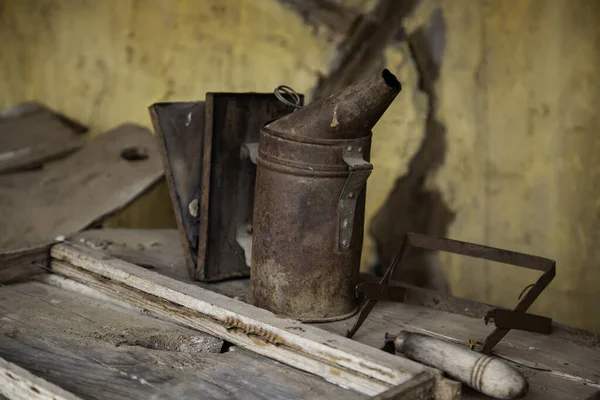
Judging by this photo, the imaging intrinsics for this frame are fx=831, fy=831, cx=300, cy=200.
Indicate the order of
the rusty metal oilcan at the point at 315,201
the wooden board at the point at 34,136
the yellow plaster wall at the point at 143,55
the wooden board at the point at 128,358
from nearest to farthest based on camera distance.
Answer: the wooden board at the point at 128,358
the rusty metal oilcan at the point at 315,201
the yellow plaster wall at the point at 143,55
the wooden board at the point at 34,136

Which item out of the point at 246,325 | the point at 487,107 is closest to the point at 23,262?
the point at 246,325

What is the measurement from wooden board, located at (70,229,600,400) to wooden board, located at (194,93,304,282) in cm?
7

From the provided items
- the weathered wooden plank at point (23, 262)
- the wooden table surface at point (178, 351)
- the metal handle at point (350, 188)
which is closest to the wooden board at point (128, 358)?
the wooden table surface at point (178, 351)

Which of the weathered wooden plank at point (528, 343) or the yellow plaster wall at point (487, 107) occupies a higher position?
the yellow plaster wall at point (487, 107)

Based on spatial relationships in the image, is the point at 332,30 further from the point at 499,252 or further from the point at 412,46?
the point at 499,252

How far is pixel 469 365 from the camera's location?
165 centimetres

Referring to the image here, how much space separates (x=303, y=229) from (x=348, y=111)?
31 cm

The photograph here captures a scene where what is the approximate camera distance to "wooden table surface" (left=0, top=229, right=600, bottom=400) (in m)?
1.72

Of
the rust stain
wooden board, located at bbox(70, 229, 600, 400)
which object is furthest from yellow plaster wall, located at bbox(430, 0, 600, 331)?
the rust stain

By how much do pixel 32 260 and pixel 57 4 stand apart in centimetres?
189

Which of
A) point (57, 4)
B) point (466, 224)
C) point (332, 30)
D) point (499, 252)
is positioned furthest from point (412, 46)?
point (57, 4)

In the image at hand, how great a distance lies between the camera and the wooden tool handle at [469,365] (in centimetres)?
159

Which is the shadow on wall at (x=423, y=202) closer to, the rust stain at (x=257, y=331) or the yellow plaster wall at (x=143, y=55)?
the yellow plaster wall at (x=143, y=55)

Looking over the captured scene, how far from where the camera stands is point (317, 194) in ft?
6.59
